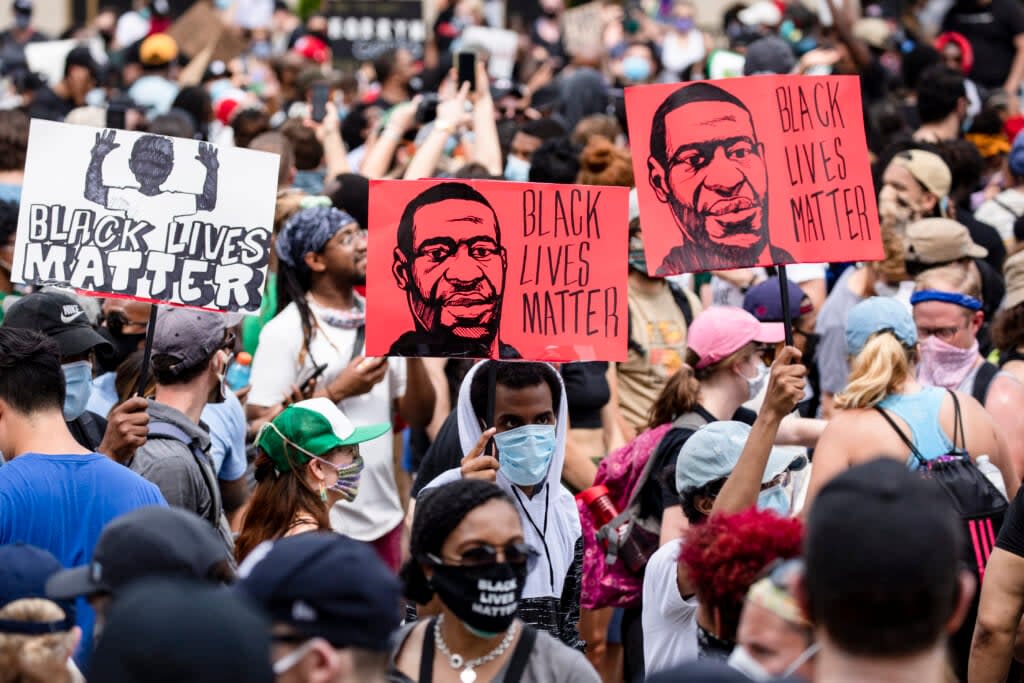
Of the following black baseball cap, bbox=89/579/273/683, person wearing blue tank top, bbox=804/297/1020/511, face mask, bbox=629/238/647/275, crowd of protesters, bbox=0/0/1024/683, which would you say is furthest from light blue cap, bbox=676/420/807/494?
face mask, bbox=629/238/647/275

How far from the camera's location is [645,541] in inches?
217

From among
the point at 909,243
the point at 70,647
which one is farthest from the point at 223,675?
the point at 909,243

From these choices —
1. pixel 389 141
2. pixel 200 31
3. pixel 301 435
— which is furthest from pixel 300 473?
pixel 200 31

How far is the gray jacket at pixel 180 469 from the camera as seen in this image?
16.6 ft

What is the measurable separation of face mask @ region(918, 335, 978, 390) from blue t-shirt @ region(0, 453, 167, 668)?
3.45 m

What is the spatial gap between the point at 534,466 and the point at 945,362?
2.35 m

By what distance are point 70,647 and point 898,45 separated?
14.3 m

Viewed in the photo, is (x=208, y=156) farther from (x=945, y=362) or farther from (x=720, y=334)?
(x=945, y=362)

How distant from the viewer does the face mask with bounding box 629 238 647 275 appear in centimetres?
734

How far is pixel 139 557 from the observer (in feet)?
11.1

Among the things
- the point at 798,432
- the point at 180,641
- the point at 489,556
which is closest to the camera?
the point at 180,641

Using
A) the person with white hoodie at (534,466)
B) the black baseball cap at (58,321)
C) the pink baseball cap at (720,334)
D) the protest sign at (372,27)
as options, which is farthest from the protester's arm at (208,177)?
the protest sign at (372,27)

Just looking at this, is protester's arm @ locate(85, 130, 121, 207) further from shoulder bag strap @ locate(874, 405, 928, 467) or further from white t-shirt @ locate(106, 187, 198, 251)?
shoulder bag strap @ locate(874, 405, 928, 467)

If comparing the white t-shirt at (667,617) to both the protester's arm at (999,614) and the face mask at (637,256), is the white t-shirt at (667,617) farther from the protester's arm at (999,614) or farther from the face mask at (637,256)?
the face mask at (637,256)
